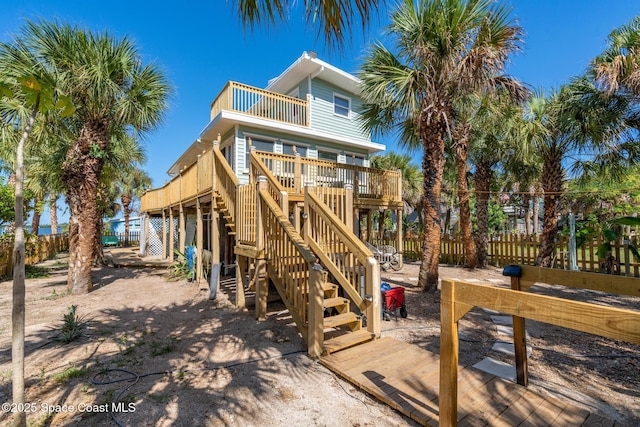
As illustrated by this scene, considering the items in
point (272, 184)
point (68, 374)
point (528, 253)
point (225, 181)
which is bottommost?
point (68, 374)

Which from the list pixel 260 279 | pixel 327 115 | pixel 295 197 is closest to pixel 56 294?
pixel 260 279

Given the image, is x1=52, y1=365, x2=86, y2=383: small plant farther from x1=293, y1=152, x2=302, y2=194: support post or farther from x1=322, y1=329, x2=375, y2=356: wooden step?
x1=293, y1=152, x2=302, y2=194: support post

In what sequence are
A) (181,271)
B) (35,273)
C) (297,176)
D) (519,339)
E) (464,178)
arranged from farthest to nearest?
1. (35,273)
2. (464,178)
3. (181,271)
4. (297,176)
5. (519,339)

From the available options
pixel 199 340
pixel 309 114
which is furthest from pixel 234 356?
pixel 309 114

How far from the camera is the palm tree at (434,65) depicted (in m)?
6.44

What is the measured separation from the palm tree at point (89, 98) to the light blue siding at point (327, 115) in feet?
20.4

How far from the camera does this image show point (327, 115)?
13211 millimetres

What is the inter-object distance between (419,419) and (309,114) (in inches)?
461

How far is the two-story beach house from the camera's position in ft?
14.6

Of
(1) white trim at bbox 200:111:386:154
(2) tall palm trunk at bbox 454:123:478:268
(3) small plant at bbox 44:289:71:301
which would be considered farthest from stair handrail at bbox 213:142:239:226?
(2) tall palm trunk at bbox 454:123:478:268

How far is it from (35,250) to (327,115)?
15394mm

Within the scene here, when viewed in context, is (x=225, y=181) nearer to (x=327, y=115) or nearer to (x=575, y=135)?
(x=327, y=115)

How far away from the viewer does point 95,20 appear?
7.04 metres

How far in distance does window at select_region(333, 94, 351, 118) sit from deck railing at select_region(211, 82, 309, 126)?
1895 millimetres
